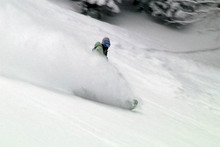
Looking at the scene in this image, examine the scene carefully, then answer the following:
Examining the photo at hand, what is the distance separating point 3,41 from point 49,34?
2.10 feet

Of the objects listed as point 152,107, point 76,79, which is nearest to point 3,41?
point 76,79

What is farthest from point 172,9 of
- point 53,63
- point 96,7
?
point 53,63

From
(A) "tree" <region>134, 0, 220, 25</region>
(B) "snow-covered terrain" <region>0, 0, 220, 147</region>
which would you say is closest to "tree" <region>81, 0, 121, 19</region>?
(A) "tree" <region>134, 0, 220, 25</region>

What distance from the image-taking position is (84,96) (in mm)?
4746

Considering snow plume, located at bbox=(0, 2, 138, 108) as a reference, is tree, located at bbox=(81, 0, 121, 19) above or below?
above

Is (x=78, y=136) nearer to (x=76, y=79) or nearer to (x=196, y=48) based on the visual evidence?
(x=76, y=79)

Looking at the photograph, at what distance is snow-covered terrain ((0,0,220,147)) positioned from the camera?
263 cm

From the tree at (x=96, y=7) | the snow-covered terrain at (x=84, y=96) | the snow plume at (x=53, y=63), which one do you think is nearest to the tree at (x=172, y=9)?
the tree at (x=96, y=7)

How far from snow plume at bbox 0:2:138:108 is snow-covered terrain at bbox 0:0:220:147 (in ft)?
0.04

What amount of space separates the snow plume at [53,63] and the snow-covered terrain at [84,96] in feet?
0.04

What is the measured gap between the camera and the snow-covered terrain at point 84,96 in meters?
2.63

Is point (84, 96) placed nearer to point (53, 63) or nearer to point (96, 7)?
point (53, 63)

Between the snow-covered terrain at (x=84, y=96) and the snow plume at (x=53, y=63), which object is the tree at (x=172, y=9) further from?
the snow plume at (x=53, y=63)

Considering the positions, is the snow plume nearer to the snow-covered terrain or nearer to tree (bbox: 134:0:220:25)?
the snow-covered terrain
